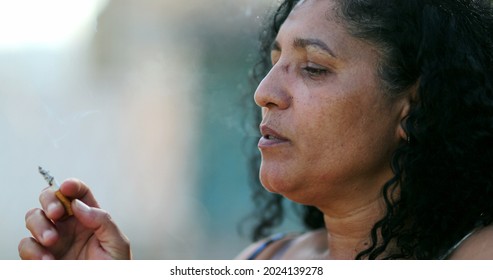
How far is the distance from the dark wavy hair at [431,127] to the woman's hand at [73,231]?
634mm

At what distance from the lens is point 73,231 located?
5.29 feet

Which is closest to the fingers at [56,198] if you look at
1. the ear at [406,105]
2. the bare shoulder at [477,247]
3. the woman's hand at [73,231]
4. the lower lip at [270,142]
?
the woman's hand at [73,231]

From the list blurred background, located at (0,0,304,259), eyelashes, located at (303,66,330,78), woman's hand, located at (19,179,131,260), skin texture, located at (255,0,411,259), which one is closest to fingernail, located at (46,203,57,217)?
woman's hand, located at (19,179,131,260)

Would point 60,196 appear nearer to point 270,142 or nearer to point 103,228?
point 103,228

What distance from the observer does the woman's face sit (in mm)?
1645

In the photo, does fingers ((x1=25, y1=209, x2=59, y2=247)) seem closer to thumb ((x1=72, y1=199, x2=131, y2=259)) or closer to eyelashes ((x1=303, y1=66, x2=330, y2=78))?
thumb ((x1=72, y1=199, x2=131, y2=259))

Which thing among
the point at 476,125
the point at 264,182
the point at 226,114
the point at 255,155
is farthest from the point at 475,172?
the point at 226,114

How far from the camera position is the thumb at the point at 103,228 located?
153 cm

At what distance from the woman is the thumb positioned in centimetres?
3

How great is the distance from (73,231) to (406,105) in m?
0.90

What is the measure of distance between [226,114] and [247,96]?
19 cm

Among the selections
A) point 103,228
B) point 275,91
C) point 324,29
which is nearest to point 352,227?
point 275,91

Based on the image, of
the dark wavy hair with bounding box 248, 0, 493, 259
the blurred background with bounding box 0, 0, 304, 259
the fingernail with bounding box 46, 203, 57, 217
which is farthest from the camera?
the blurred background with bounding box 0, 0, 304, 259

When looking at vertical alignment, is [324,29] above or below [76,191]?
above
